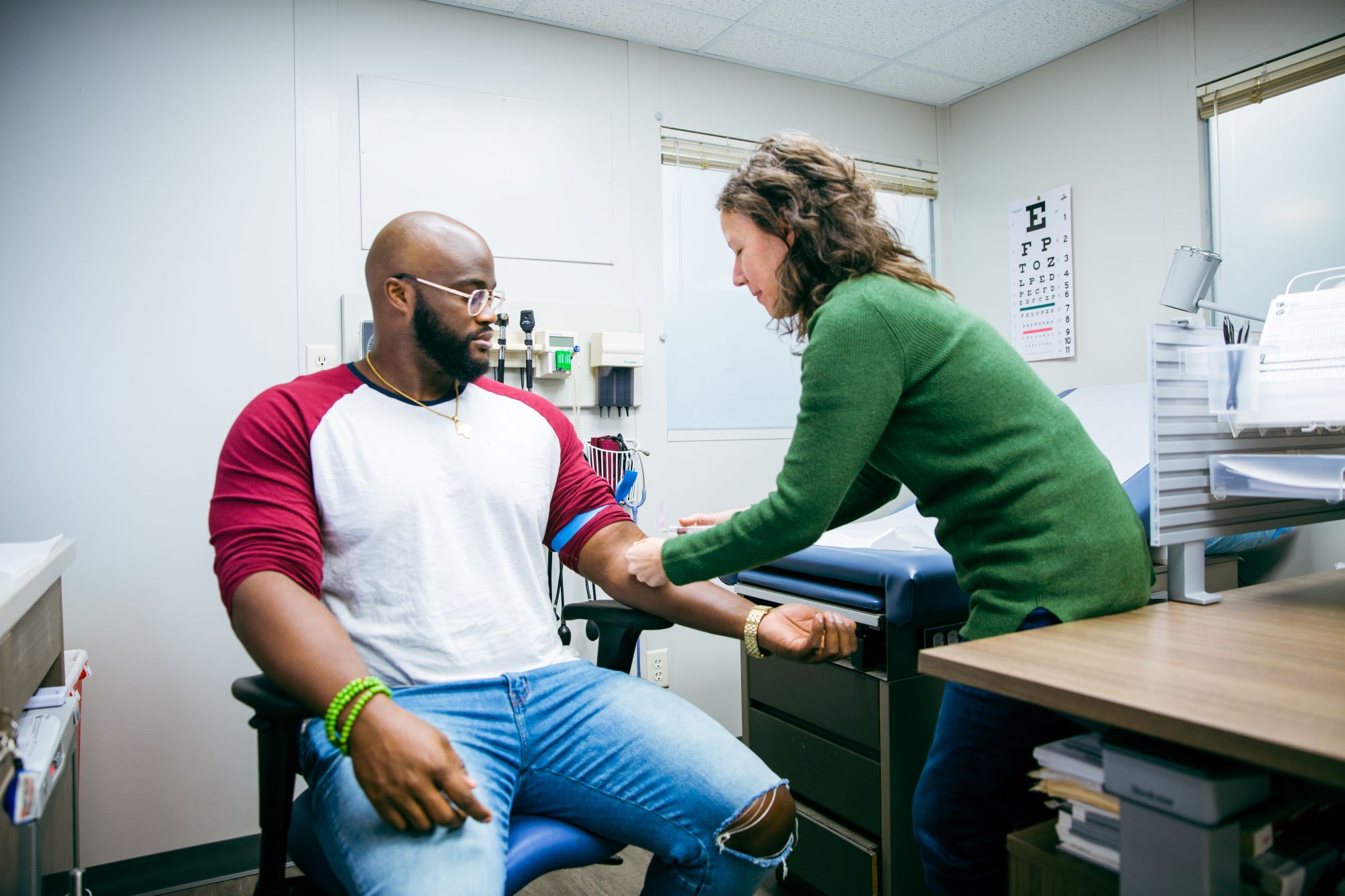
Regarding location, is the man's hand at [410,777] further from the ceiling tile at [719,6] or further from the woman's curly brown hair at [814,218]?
the ceiling tile at [719,6]

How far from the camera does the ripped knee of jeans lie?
1.11m

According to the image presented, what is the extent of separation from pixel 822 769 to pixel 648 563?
0.83 meters

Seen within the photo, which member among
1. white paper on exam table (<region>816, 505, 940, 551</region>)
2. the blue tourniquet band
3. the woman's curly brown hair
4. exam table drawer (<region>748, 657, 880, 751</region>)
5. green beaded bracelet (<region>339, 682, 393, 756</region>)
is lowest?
exam table drawer (<region>748, 657, 880, 751</region>)

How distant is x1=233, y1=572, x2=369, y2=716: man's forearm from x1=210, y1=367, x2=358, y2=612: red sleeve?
26 mm

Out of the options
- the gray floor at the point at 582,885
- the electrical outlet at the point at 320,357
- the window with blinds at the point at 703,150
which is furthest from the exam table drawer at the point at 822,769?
the window with blinds at the point at 703,150

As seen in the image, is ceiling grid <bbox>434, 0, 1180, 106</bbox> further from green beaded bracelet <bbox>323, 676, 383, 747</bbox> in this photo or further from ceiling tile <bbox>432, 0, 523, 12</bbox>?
green beaded bracelet <bbox>323, 676, 383, 747</bbox>

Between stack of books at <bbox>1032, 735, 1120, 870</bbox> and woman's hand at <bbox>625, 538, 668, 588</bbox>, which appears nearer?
stack of books at <bbox>1032, 735, 1120, 870</bbox>

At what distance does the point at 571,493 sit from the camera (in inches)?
59.6

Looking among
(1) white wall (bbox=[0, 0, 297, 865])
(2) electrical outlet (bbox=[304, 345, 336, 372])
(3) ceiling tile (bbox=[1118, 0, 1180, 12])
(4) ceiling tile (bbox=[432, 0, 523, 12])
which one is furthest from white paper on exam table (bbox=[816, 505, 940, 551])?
(4) ceiling tile (bbox=[432, 0, 523, 12])

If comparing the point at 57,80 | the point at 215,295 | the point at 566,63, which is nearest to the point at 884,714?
the point at 215,295

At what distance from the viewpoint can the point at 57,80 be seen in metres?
1.97

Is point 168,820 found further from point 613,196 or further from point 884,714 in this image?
point 613,196

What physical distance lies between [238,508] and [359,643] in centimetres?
26

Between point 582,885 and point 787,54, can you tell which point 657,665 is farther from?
point 787,54
